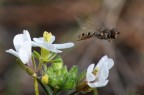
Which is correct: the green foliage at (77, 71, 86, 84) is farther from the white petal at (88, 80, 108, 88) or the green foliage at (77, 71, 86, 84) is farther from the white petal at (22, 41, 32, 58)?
the white petal at (22, 41, 32, 58)

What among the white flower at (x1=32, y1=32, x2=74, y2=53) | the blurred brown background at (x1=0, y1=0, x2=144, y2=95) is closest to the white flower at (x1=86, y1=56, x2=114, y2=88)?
the white flower at (x1=32, y1=32, x2=74, y2=53)

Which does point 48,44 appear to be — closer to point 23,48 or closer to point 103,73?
point 23,48

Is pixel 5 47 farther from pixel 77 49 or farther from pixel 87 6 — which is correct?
pixel 87 6

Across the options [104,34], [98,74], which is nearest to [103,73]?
[98,74]

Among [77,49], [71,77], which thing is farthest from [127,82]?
[71,77]

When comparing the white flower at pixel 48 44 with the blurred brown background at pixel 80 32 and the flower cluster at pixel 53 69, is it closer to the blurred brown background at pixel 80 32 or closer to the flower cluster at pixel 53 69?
the flower cluster at pixel 53 69

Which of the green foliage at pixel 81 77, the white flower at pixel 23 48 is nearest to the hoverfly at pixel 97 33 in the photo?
the green foliage at pixel 81 77

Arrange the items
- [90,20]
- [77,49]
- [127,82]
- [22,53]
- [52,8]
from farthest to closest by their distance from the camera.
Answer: [52,8], [77,49], [127,82], [90,20], [22,53]

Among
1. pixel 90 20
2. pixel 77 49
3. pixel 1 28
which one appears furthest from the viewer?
pixel 1 28
